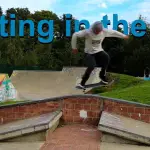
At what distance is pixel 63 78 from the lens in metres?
21.0

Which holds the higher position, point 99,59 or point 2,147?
point 99,59

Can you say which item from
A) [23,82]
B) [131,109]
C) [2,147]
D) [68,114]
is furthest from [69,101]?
[23,82]

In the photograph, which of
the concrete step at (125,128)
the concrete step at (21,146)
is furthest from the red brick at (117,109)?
the concrete step at (21,146)

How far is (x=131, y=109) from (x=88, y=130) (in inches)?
47.4

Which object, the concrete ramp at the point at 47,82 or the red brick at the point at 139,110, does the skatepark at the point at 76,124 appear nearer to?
the red brick at the point at 139,110

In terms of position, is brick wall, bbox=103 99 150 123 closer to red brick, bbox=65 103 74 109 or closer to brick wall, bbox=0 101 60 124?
red brick, bbox=65 103 74 109

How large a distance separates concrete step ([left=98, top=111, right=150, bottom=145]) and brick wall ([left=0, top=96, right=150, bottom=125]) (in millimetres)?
321

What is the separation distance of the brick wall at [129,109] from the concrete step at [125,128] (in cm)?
25

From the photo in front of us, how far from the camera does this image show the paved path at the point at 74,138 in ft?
21.1

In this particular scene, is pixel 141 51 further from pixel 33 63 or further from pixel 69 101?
pixel 69 101

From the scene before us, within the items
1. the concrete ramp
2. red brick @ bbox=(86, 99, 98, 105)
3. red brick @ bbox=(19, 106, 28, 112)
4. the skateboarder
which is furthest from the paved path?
the concrete ramp

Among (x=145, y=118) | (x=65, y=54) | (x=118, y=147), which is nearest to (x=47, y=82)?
(x=145, y=118)

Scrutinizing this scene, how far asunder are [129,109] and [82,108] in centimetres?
109

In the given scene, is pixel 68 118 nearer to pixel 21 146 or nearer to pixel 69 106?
pixel 69 106
